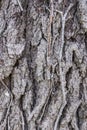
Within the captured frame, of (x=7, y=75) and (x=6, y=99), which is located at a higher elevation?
(x=7, y=75)

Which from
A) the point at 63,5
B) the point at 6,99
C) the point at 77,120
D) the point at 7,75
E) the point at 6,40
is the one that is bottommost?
the point at 77,120

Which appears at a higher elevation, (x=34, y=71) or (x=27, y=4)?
(x=27, y=4)

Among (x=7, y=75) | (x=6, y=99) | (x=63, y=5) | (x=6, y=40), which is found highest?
(x=63, y=5)

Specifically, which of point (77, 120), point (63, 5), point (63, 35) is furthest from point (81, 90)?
point (63, 5)

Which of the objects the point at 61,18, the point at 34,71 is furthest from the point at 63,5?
the point at 34,71

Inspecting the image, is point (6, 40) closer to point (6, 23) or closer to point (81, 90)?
point (6, 23)

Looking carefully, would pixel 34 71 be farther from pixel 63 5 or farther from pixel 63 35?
pixel 63 5

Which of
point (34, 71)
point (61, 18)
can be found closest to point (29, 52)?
point (34, 71)
